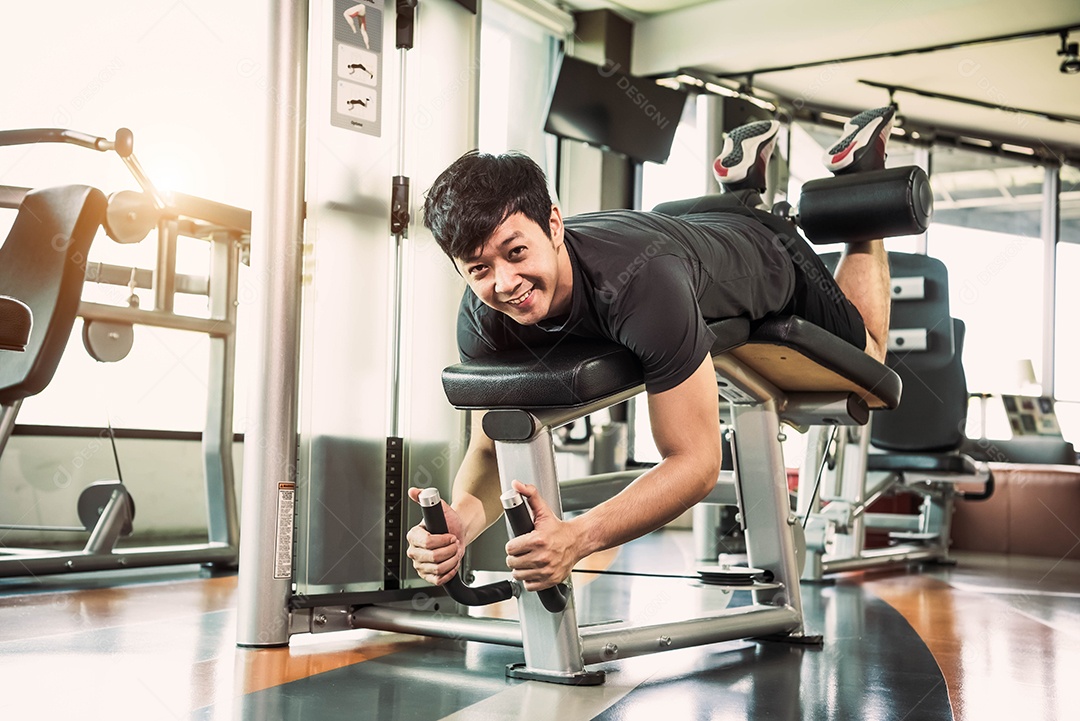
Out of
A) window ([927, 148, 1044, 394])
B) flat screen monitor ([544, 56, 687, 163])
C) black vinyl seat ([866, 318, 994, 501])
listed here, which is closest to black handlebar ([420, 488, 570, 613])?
black vinyl seat ([866, 318, 994, 501])

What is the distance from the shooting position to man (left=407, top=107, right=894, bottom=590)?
4.68 ft

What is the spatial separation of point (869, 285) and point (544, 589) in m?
1.32

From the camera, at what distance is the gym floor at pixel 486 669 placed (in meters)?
1.45

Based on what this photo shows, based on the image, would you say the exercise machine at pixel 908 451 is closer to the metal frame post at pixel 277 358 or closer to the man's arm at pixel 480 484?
the man's arm at pixel 480 484

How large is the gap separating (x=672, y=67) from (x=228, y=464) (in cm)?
386

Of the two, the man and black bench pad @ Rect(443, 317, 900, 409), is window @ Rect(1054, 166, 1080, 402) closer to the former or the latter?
black bench pad @ Rect(443, 317, 900, 409)

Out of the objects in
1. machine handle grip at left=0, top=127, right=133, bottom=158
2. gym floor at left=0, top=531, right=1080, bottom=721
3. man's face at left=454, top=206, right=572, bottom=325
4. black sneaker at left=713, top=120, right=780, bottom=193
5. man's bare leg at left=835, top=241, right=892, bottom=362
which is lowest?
gym floor at left=0, top=531, right=1080, bottom=721

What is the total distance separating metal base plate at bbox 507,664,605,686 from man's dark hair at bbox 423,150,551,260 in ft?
2.18

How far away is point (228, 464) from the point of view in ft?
10.2

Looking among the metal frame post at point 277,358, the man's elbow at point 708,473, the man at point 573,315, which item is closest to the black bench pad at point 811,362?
the man at point 573,315

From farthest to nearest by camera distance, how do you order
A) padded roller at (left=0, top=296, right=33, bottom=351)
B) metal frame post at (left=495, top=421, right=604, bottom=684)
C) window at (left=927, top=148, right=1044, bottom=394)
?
window at (left=927, top=148, right=1044, bottom=394)
padded roller at (left=0, top=296, right=33, bottom=351)
metal frame post at (left=495, top=421, right=604, bottom=684)

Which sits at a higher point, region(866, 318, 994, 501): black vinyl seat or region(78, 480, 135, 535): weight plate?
region(866, 318, 994, 501): black vinyl seat

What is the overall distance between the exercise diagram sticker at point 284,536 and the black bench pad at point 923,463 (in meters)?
2.45

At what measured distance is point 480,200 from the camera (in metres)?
1.46
